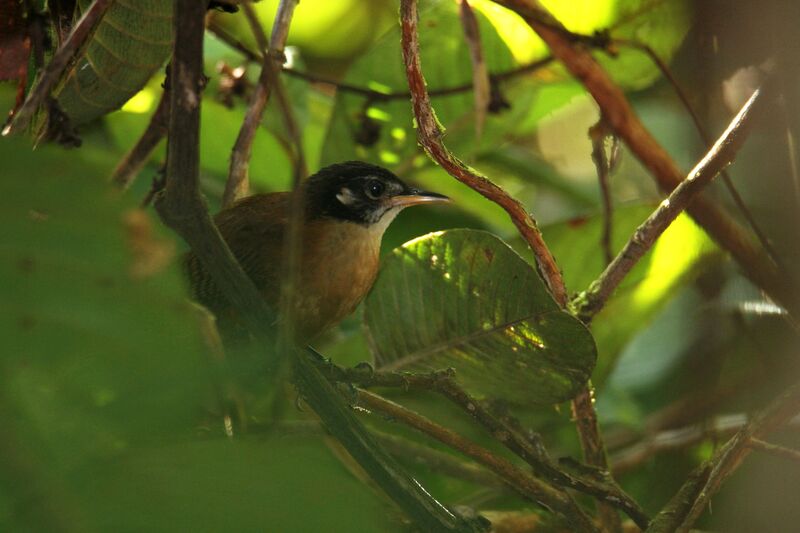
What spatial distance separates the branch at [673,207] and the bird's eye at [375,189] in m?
0.82

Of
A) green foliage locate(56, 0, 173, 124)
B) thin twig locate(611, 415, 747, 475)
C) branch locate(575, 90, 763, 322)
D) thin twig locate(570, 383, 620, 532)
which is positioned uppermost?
green foliage locate(56, 0, 173, 124)

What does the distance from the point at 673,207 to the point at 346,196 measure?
941 millimetres

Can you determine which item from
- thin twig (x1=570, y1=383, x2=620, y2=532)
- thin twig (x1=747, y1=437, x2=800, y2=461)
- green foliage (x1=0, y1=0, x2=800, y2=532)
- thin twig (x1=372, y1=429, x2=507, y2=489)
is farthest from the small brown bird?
thin twig (x1=747, y1=437, x2=800, y2=461)

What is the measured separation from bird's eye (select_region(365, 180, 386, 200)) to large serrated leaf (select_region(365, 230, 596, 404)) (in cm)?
55

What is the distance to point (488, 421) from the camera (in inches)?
64.1

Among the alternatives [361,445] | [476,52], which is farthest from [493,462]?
[476,52]

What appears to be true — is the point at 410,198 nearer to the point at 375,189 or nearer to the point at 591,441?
the point at 375,189

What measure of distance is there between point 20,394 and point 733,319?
182 centimetres

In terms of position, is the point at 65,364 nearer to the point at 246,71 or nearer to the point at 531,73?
the point at 246,71

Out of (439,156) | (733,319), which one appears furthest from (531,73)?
(439,156)

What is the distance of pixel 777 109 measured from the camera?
1.96 metres

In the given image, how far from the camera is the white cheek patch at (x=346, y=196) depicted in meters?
2.45

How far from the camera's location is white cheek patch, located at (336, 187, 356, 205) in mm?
2453

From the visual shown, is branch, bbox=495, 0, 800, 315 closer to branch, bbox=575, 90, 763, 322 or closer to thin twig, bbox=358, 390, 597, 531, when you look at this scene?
branch, bbox=575, 90, 763, 322
